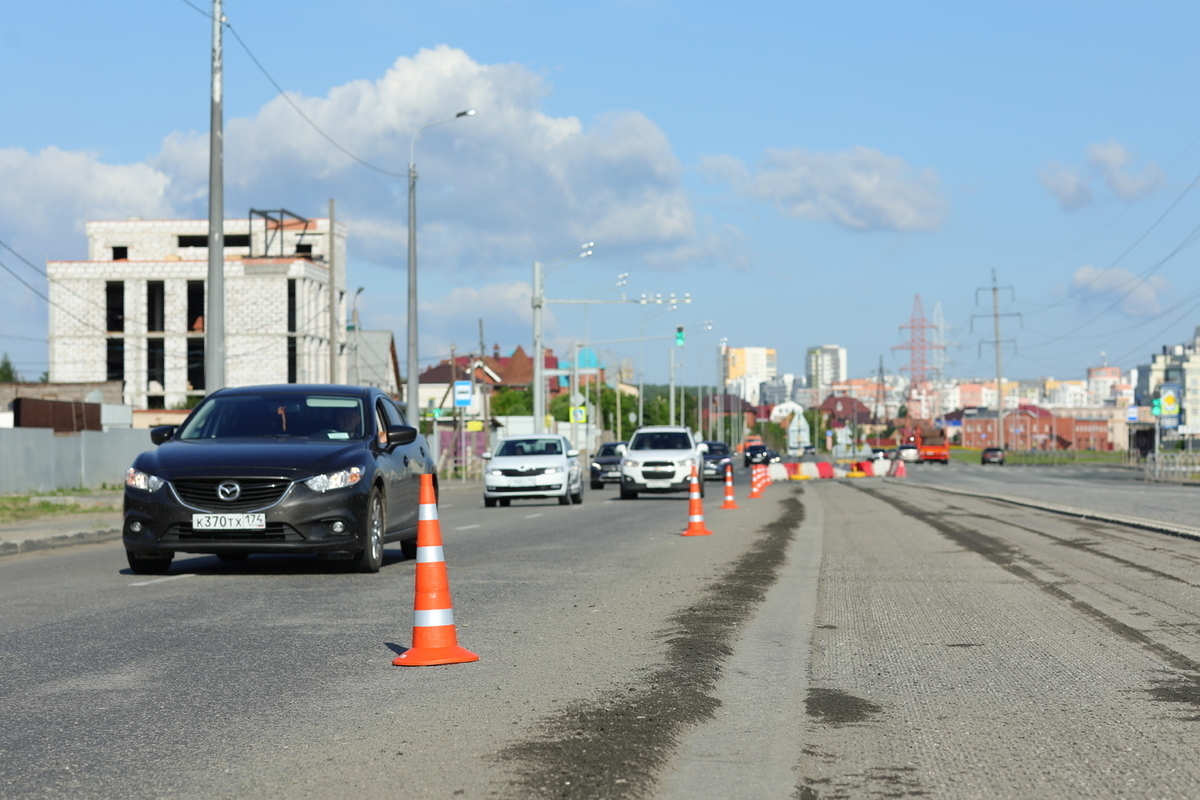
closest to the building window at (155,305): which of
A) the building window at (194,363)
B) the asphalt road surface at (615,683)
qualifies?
the building window at (194,363)

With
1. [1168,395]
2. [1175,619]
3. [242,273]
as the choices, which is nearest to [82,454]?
[1175,619]

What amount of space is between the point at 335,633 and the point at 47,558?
843 cm

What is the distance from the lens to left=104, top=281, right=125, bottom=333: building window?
8881 cm

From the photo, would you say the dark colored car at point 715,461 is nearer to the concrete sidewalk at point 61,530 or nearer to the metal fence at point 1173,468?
the metal fence at point 1173,468

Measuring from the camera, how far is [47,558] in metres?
15.5

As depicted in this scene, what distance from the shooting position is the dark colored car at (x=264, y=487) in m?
11.4

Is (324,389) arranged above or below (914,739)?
above

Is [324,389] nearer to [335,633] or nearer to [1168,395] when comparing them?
[335,633]

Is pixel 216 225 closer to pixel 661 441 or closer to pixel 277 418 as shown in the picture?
pixel 277 418

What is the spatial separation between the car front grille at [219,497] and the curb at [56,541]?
225 inches

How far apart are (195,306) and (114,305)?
5.02 meters

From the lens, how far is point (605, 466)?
48375 millimetres

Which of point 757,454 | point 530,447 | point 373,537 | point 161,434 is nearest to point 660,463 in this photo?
point 530,447

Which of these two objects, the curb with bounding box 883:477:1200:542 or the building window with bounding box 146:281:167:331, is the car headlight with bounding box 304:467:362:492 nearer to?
the curb with bounding box 883:477:1200:542
